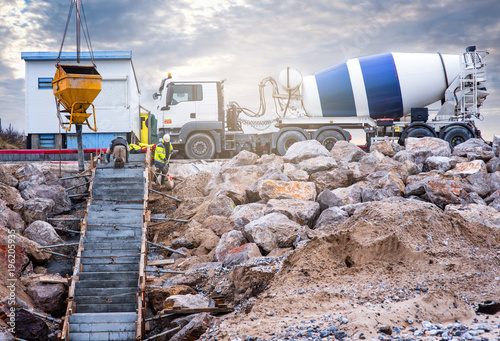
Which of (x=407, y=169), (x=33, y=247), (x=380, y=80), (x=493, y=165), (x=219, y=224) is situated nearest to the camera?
(x=33, y=247)

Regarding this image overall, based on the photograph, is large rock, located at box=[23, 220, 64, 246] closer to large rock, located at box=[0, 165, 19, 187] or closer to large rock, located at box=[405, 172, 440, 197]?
large rock, located at box=[0, 165, 19, 187]

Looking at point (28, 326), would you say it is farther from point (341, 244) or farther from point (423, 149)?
point (423, 149)

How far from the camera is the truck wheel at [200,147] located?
14.9 m

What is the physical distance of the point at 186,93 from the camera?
587 inches

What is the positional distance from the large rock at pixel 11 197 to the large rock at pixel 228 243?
4536mm

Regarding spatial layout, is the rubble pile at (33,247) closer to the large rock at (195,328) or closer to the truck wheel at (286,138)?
the large rock at (195,328)

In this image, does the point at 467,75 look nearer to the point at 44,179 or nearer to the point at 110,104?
the point at 110,104

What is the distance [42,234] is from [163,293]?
11.0ft

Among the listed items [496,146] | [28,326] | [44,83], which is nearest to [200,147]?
[44,83]

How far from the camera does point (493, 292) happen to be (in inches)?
235

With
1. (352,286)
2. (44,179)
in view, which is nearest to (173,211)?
(44,179)

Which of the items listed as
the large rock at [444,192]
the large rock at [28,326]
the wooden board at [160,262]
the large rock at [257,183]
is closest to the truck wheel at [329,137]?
the large rock at [257,183]

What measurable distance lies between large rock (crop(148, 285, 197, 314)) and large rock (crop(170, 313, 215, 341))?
1336mm

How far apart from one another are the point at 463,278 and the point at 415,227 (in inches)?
47.8
